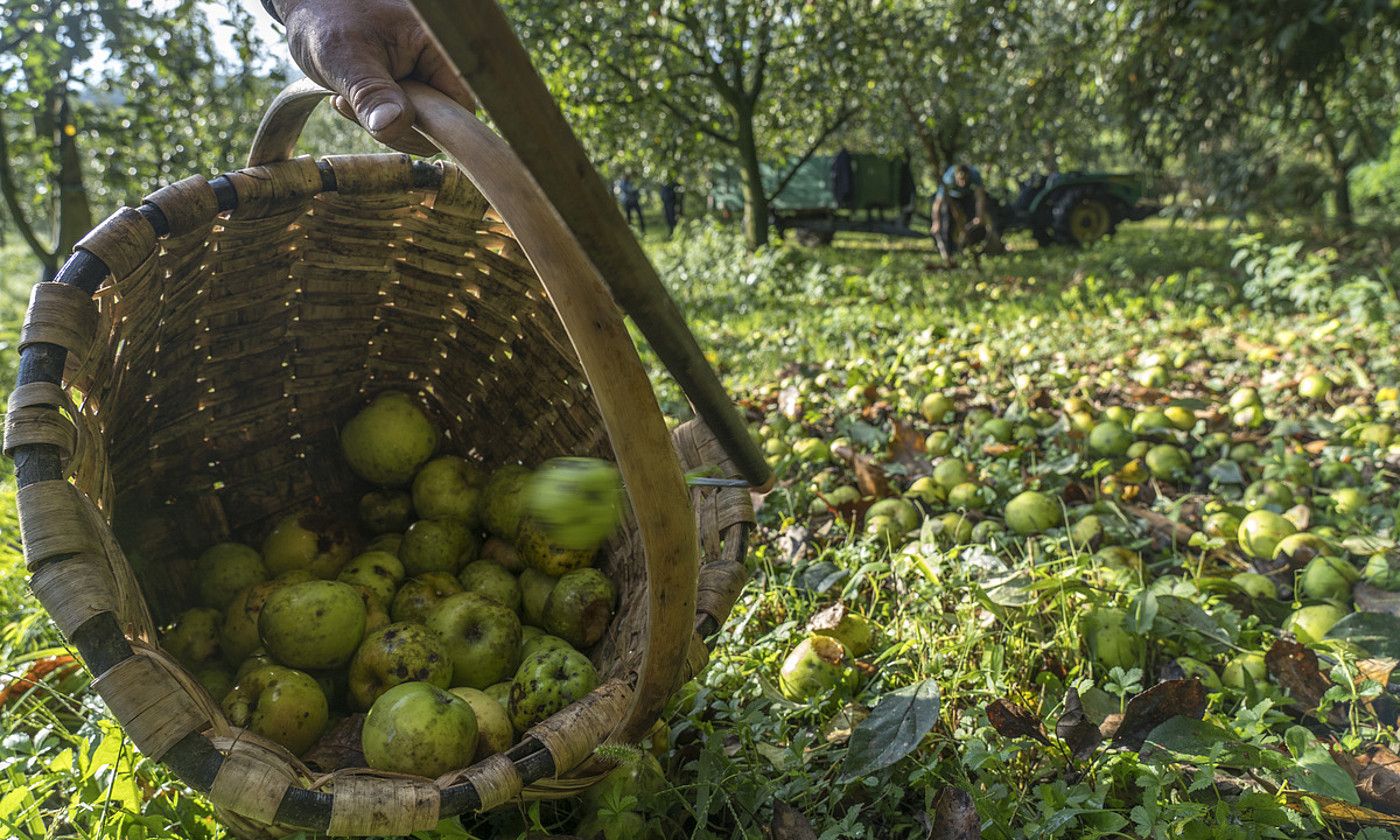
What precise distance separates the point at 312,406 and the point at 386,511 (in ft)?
1.06

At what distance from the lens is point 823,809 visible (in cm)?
140

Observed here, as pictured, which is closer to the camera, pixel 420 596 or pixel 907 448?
pixel 420 596

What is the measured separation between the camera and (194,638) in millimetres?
1625

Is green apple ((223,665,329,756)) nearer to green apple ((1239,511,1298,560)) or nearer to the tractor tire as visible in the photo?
green apple ((1239,511,1298,560))

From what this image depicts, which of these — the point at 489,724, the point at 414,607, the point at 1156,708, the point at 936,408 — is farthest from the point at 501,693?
the point at 936,408

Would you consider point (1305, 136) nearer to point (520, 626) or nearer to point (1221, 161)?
point (1221, 161)

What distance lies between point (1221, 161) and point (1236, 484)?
18.7 feet

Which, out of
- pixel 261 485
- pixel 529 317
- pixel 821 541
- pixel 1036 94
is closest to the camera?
pixel 529 317

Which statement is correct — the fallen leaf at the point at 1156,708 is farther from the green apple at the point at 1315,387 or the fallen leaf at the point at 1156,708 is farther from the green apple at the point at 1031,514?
the green apple at the point at 1315,387

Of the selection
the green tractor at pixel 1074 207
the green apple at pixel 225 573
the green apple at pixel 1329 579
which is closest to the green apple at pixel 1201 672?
the green apple at pixel 1329 579

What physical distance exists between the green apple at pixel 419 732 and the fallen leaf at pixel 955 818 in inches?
27.3

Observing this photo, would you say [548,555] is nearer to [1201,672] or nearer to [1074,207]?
[1201,672]

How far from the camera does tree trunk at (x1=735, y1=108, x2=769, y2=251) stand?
9.51 meters

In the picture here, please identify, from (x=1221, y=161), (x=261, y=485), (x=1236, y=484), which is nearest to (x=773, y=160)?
(x=1221, y=161)
